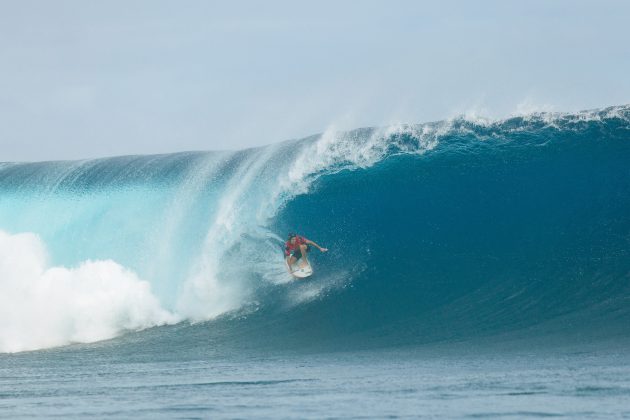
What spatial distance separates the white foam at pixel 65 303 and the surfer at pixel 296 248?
2.26 metres

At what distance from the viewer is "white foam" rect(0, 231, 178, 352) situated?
16.8 metres

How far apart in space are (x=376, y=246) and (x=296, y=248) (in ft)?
4.39

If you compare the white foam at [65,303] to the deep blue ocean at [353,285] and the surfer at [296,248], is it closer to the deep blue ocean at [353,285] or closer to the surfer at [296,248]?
the deep blue ocean at [353,285]

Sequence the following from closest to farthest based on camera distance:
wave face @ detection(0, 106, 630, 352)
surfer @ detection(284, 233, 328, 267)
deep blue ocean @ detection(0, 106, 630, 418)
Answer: deep blue ocean @ detection(0, 106, 630, 418) → wave face @ detection(0, 106, 630, 352) → surfer @ detection(284, 233, 328, 267)

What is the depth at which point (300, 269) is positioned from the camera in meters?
16.5

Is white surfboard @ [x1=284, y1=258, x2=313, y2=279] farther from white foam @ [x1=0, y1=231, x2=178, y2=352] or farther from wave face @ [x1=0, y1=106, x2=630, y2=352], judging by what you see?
white foam @ [x1=0, y1=231, x2=178, y2=352]

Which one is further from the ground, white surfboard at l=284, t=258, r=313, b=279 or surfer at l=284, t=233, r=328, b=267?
surfer at l=284, t=233, r=328, b=267

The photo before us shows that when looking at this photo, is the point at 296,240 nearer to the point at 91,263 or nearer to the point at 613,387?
the point at 91,263

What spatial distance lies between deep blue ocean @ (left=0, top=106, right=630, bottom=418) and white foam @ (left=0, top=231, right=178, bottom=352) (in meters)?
0.04

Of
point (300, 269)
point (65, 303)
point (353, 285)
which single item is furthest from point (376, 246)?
point (65, 303)

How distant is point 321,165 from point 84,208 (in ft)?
23.3

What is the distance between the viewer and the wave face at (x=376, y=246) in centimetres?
1450

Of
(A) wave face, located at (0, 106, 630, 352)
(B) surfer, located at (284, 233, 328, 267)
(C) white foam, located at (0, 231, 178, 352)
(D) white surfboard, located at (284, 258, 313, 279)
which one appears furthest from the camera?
(C) white foam, located at (0, 231, 178, 352)

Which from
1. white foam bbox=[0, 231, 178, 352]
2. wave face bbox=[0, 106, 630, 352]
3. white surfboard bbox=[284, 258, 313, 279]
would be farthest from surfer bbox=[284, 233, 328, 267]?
white foam bbox=[0, 231, 178, 352]
